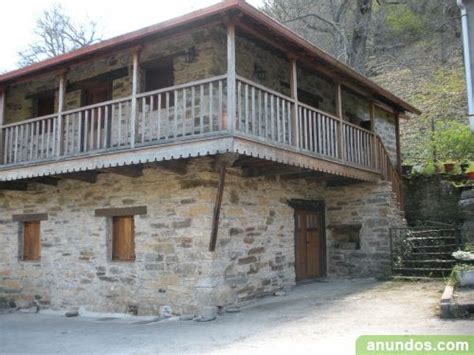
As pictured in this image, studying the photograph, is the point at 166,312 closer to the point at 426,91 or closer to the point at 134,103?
the point at 134,103

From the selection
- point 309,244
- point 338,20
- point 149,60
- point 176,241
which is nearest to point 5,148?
point 149,60

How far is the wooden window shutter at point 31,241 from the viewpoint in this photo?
11.1 metres

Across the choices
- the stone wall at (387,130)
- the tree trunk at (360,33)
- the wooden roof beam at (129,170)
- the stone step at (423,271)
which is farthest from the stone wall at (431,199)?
the wooden roof beam at (129,170)

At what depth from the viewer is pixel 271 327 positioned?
6680mm

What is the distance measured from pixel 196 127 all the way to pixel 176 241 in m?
2.10

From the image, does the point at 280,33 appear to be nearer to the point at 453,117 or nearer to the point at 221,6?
the point at 221,6

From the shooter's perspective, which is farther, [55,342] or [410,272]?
[410,272]

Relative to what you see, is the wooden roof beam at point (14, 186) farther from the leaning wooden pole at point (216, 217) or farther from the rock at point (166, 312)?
the leaning wooden pole at point (216, 217)

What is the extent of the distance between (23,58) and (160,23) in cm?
1754

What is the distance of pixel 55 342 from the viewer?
705 centimetres

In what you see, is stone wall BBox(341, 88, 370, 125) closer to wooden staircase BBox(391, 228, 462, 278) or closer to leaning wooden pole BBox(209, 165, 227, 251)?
wooden staircase BBox(391, 228, 462, 278)

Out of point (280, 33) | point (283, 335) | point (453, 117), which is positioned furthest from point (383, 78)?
point (283, 335)

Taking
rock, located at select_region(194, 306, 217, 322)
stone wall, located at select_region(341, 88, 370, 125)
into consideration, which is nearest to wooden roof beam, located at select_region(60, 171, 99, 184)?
rock, located at select_region(194, 306, 217, 322)

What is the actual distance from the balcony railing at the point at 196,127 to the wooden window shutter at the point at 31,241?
1.93m
